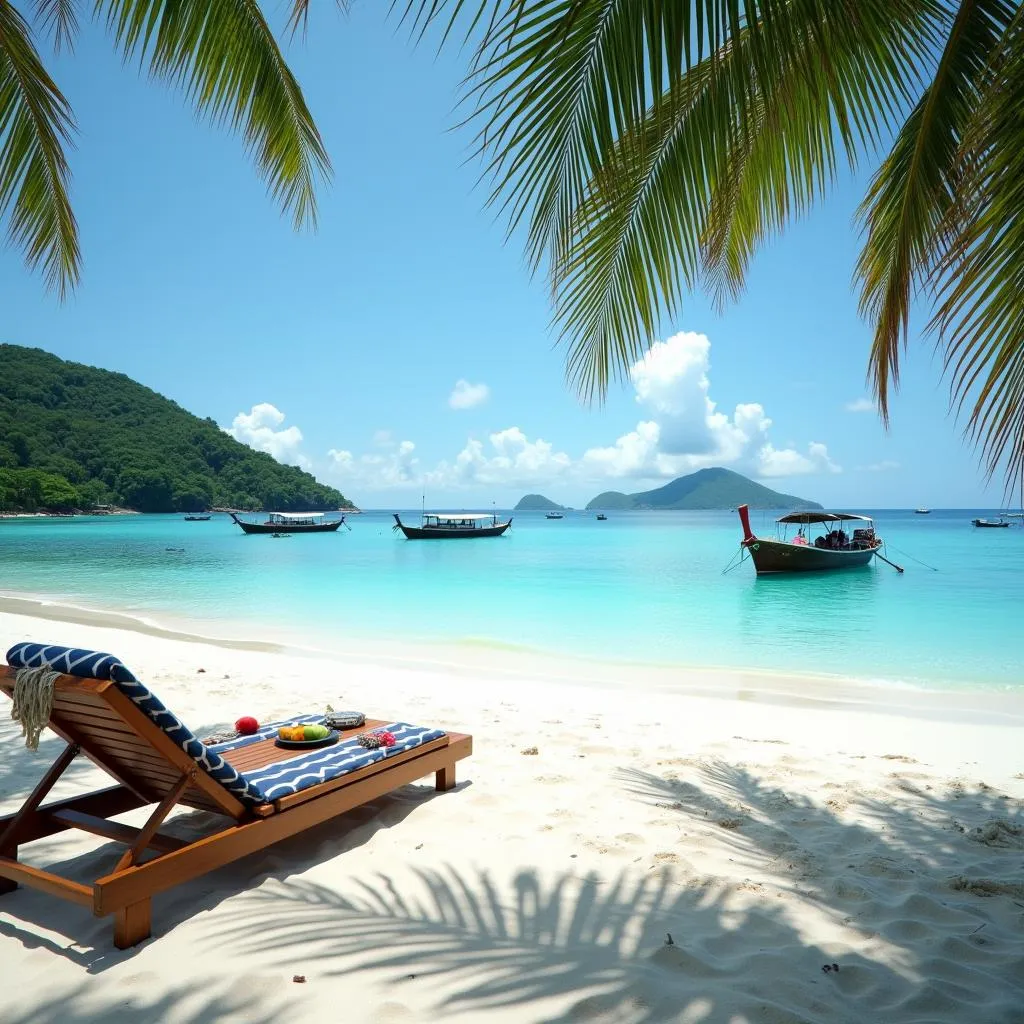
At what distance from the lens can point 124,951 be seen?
8.04ft

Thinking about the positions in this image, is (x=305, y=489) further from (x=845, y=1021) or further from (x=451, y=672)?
(x=845, y=1021)

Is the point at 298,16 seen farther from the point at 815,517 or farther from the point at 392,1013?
the point at 815,517

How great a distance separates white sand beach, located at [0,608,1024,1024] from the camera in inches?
86.6

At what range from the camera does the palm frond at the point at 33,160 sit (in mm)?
4965

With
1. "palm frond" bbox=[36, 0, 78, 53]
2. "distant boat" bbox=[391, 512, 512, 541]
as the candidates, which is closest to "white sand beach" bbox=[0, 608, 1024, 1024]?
"palm frond" bbox=[36, 0, 78, 53]

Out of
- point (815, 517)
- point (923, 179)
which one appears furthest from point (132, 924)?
point (815, 517)

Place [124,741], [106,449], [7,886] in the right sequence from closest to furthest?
[124,741] < [7,886] < [106,449]

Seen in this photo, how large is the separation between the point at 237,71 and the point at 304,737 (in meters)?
4.21

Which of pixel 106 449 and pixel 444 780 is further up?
pixel 106 449

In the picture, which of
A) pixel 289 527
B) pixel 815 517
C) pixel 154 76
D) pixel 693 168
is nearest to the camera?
pixel 693 168

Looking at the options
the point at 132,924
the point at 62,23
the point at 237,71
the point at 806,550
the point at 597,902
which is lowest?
the point at 597,902

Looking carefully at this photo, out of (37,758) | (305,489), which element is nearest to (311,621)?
(37,758)

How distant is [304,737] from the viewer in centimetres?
375

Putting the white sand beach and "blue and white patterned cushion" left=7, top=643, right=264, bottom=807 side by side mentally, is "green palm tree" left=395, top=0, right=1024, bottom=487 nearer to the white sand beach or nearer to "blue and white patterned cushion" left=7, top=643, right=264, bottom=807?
the white sand beach
